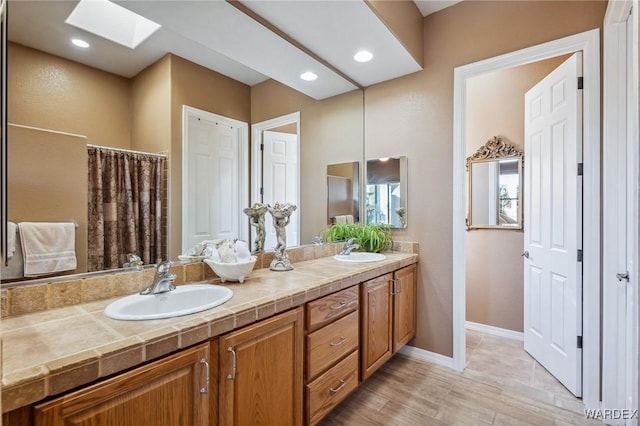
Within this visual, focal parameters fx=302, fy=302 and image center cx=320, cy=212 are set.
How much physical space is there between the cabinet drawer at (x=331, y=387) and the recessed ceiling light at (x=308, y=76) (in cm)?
202

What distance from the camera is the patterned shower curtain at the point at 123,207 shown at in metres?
1.26

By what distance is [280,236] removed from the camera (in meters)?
1.94

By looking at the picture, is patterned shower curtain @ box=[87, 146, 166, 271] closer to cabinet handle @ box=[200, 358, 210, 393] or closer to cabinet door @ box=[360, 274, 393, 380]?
cabinet handle @ box=[200, 358, 210, 393]

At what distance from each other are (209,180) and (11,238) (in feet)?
2.73

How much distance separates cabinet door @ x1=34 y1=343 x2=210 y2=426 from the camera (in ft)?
Answer: 2.45

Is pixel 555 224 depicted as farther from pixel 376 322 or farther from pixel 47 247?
pixel 47 247

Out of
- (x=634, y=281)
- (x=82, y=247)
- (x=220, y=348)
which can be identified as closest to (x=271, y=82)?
(x=82, y=247)

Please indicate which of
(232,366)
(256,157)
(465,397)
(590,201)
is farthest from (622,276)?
(256,157)

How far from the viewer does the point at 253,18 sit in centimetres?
180

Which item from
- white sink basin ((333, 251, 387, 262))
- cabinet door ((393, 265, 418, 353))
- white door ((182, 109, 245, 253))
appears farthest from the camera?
white sink basin ((333, 251, 387, 262))

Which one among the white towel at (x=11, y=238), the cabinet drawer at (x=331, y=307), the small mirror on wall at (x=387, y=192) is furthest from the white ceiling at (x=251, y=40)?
the cabinet drawer at (x=331, y=307)

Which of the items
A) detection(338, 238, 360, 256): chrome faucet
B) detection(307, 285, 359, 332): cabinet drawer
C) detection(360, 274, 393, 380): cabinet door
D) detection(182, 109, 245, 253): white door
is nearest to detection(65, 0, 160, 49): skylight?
detection(182, 109, 245, 253): white door

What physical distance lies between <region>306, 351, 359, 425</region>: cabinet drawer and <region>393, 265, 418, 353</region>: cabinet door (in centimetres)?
55

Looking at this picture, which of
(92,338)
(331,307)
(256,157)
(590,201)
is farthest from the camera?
(256,157)
